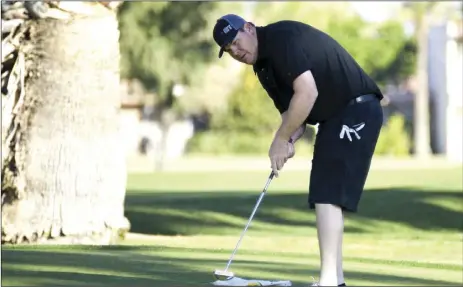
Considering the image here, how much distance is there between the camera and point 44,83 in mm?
13508

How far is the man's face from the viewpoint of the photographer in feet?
22.7

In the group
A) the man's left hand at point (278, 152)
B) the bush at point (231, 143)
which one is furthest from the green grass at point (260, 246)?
the bush at point (231, 143)

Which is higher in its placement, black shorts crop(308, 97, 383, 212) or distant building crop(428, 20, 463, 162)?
distant building crop(428, 20, 463, 162)

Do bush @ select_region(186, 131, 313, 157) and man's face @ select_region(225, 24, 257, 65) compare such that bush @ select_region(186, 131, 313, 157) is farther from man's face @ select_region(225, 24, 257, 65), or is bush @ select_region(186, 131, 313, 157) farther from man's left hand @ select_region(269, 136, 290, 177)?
man's face @ select_region(225, 24, 257, 65)

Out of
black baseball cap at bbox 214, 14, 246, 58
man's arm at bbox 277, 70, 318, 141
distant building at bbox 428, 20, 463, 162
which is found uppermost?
distant building at bbox 428, 20, 463, 162

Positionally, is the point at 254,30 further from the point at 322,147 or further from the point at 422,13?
the point at 422,13

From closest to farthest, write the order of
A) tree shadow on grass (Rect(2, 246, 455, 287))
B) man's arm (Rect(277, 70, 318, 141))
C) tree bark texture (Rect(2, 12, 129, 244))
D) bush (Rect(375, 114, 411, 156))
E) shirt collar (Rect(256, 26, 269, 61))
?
man's arm (Rect(277, 70, 318, 141))
shirt collar (Rect(256, 26, 269, 61))
tree shadow on grass (Rect(2, 246, 455, 287))
tree bark texture (Rect(2, 12, 129, 244))
bush (Rect(375, 114, 411, 156))

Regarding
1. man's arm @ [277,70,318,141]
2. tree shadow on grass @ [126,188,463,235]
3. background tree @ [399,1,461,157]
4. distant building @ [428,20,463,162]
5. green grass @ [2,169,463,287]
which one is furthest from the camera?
distant building @ [428,20,463,162]

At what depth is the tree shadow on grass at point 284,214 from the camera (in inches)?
664

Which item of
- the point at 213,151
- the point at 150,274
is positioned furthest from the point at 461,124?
the point at 150,274

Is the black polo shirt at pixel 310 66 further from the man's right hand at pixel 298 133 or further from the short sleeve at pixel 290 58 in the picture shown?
the man's right hand at pixel 298 133

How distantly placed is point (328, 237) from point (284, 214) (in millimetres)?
11128

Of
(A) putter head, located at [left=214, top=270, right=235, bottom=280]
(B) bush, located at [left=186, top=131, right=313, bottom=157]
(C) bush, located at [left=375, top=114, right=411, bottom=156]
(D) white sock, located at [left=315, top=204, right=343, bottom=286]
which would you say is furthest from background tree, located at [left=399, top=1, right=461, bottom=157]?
(D) white sock, located at [left=315, top=204, right=343, bottom=286]

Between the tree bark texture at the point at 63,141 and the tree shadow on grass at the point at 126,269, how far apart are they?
3495mm
